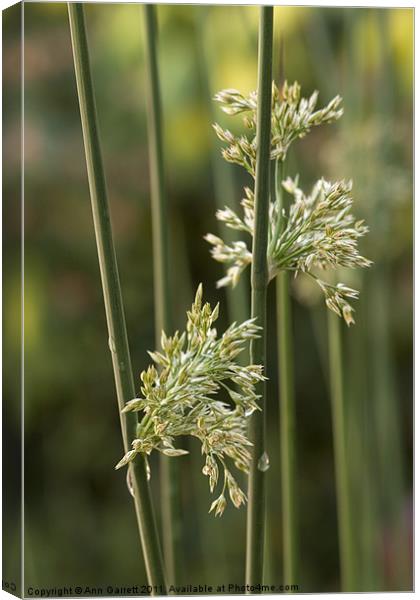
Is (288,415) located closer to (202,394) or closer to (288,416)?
(288,416)

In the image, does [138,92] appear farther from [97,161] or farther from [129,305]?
[97,161]

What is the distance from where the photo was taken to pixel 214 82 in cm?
97

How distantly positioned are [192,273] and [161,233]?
27 centimetres

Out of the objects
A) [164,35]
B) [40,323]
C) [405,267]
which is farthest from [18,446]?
[164,35]

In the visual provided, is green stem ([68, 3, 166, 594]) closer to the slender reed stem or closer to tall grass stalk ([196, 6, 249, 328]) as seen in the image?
the slender reed stem

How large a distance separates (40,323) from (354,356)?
0.33 metres

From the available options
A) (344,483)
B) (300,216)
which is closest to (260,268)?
(300,216)

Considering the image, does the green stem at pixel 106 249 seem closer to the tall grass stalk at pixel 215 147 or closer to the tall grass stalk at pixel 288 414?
the tall grass stalk at pixel 288 414

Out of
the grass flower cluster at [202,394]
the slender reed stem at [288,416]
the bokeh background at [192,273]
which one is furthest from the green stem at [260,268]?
the bokeh background at [192,273]

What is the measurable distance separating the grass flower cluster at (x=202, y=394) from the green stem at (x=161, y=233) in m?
0.13

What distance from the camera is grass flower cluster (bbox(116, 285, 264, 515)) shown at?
57 centimetres

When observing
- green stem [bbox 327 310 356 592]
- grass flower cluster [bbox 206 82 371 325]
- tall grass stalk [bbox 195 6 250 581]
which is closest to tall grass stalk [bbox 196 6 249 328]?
tall grass stalk [bbox 195 6 250 581]

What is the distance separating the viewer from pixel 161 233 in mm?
731

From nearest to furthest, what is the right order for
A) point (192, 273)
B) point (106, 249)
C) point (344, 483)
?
point (106, 249), point (344, 483), point (192, 273)
